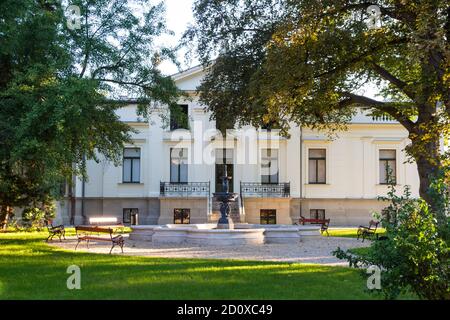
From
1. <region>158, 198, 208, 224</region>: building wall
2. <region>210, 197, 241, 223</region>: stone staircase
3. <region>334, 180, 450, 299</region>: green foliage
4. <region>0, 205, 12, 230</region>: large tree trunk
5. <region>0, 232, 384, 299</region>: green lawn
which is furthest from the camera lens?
<region>158, 198, 208, 224</region>: building wall

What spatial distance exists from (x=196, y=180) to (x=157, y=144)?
128 inches

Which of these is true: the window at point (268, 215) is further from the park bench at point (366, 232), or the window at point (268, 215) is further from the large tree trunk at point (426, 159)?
the large tree trunk at point (426, 159)

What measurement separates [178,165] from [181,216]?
10.5ft

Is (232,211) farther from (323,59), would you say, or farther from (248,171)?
(323,59)

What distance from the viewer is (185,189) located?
32.6 metres

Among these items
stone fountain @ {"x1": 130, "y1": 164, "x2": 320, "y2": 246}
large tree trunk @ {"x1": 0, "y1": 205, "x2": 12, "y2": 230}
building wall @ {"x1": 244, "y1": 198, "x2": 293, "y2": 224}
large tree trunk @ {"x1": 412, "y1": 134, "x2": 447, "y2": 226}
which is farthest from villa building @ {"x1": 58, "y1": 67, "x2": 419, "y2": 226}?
large tree trunk @ {"x1": 412, "y1": 134, "x2": 447, "y2": 226}

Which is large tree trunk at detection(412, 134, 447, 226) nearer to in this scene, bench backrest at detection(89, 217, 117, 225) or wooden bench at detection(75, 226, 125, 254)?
wooden bench at detection(75, 226, 125, 254)

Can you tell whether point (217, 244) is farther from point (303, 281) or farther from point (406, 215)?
point (406, 215)

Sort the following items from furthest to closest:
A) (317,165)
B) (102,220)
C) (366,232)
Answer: (317,165)
(102,220)
(366,232)

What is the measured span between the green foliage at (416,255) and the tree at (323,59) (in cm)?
655

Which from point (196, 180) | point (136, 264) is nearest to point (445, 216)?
point (136, 264)

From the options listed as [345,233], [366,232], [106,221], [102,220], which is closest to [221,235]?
[366,232]

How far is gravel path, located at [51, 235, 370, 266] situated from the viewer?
14758 mm

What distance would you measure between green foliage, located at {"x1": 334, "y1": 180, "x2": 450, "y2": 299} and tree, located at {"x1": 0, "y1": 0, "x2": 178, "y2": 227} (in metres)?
7.43
